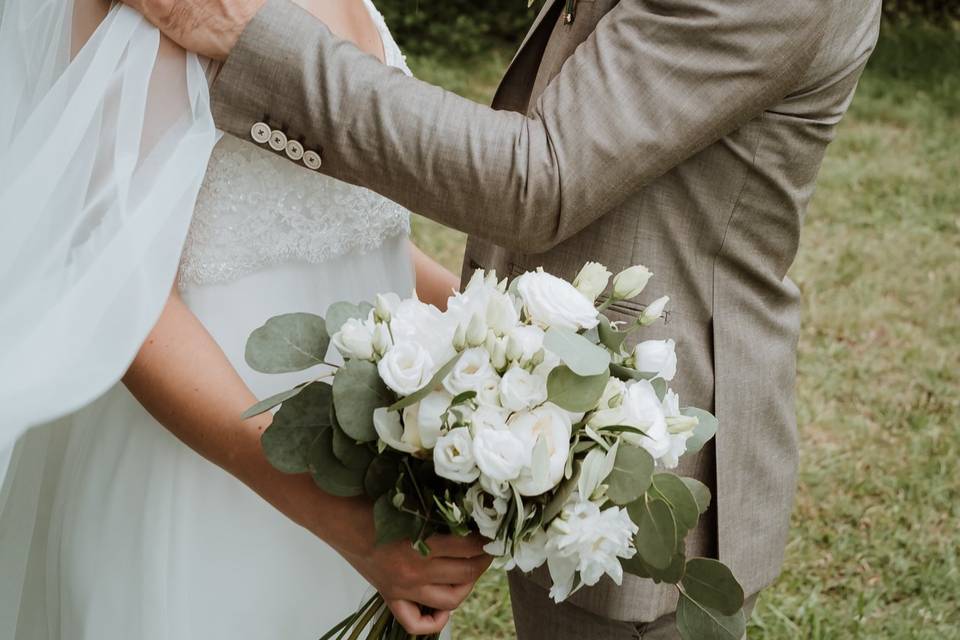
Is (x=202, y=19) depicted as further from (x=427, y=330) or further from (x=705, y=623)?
(x=705, y=623)

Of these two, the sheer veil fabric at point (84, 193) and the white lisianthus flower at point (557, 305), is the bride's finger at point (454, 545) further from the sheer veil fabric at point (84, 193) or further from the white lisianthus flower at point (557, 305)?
the sheer veil fabric at point (84, 193)

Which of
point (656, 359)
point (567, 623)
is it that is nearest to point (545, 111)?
point (656, 359)

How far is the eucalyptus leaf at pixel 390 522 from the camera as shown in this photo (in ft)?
4.64

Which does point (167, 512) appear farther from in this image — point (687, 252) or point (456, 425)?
point (687, 252)

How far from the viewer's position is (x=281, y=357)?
1.42m

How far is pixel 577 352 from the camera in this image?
1309 mm

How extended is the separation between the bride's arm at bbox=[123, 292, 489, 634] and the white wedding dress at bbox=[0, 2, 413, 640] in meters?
0.17

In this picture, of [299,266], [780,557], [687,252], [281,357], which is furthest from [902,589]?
[281,357]

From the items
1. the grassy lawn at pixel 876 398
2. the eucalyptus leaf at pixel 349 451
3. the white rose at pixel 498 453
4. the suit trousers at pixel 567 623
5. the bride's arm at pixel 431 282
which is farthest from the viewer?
the grassy lawn at pixel 876 398

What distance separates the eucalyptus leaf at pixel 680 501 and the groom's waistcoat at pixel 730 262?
40cm

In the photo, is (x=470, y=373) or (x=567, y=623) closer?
(x=470, y=373)

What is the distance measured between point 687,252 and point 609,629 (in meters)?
0.66

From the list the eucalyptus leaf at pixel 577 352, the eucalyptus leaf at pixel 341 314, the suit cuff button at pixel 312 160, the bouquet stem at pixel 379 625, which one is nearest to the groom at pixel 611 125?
the suit cuff button at pixel 312 160

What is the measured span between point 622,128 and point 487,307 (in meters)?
0.39
